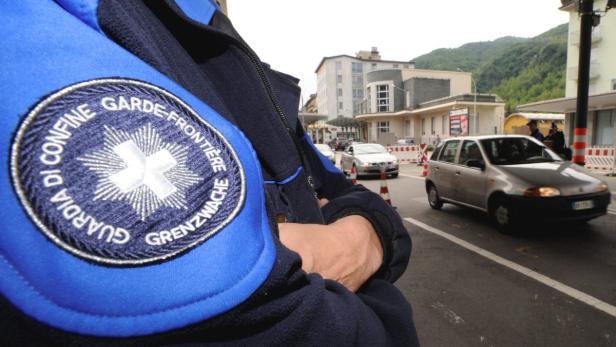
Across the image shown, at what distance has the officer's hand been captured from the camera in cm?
56

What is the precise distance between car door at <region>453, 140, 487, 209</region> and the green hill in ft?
206

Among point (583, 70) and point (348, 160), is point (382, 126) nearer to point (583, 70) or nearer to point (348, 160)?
point (348, 160)

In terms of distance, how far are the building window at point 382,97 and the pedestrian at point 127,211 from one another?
155 feet

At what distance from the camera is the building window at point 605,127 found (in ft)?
57.7

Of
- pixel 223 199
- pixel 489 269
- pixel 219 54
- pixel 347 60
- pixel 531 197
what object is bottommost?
pixel 489 269

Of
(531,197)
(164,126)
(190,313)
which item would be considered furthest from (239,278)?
(531,197)

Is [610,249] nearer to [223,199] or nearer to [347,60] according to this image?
[223,199]

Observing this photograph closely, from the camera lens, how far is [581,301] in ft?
9.33

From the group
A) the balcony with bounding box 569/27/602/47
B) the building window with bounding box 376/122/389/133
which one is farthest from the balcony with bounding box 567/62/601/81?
the building window with bounding box 376/122/389/133

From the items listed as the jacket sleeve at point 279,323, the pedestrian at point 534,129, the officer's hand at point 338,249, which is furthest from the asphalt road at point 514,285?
the pedestrian at point 534,129

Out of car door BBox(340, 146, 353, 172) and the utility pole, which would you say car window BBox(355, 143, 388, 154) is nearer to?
car door BBox(340, 146, 353, 172)

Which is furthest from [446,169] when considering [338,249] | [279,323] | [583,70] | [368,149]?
[368,149]

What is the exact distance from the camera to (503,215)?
4875 millimetres

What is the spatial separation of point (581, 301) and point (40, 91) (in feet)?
12.8
